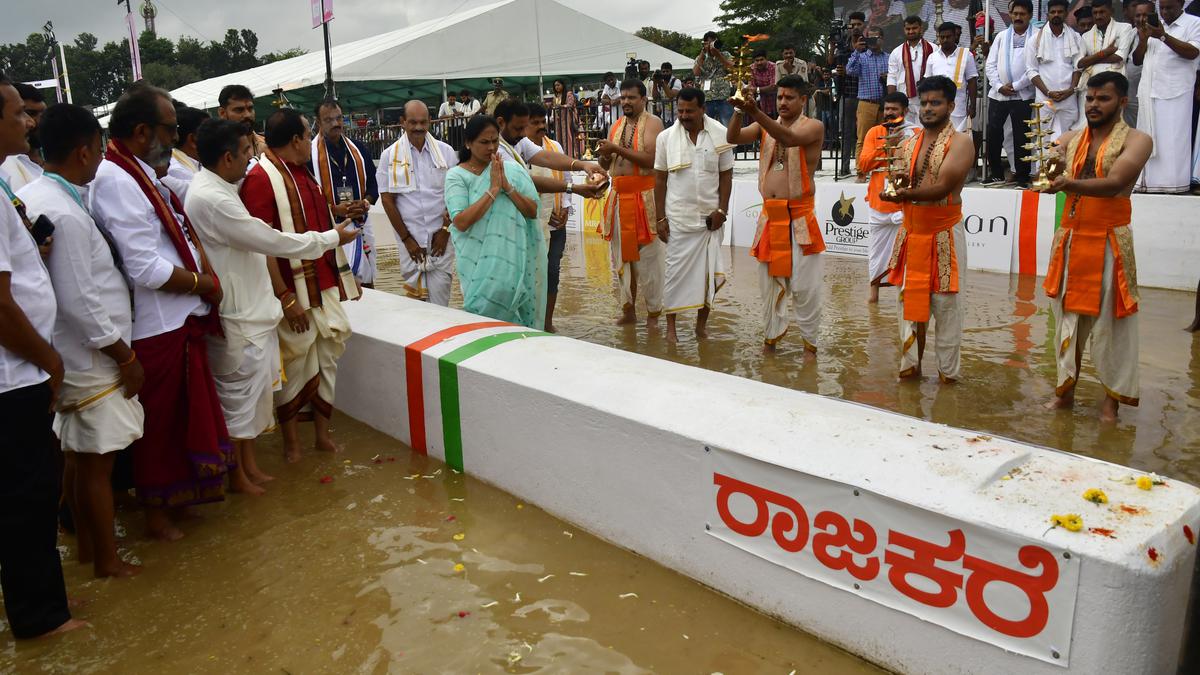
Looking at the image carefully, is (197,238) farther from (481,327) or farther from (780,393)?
(780,393)

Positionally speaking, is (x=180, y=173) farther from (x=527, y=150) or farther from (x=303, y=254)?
(x=527, y=150)

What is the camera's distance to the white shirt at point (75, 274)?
117 inches

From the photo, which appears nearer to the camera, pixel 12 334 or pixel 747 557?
pixel 12 334

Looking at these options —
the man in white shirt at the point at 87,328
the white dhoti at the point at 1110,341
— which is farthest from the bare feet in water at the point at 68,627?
the white dhoti at the point at 1110,341

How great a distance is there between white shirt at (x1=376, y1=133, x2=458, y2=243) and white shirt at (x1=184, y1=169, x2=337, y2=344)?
2.59m

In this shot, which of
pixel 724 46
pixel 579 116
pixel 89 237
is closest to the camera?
pixel 89 237

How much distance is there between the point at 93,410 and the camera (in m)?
3.15

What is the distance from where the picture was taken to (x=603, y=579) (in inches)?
124

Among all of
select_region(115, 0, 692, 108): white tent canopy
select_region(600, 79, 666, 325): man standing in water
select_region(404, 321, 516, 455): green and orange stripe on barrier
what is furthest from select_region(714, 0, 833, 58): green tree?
select_region(404, 321, 516, 455): green and orange stripe on barrier

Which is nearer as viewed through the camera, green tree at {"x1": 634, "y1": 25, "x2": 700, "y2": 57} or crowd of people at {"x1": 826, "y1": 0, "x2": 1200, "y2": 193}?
crowd of people at {"x1": 826, "y1": 0, "x2": 1200, "y2": 193}

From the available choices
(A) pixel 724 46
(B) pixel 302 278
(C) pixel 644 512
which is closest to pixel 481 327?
(B) pixel 302 278

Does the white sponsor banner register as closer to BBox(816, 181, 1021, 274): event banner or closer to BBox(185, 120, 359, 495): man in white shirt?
BBox(816, 181, 1021, 274): event banner

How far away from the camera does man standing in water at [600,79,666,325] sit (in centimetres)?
668

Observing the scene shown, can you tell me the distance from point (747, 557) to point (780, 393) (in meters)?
0.71
